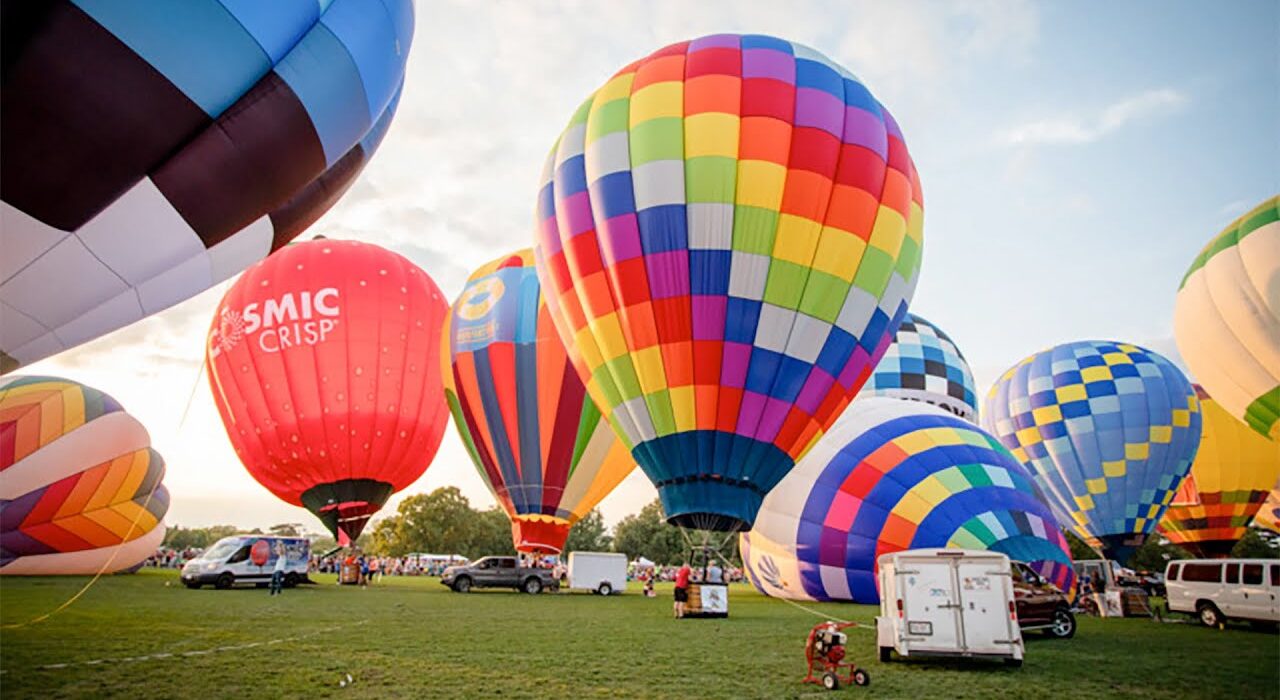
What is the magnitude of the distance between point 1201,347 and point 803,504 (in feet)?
26.9

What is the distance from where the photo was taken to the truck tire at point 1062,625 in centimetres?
931

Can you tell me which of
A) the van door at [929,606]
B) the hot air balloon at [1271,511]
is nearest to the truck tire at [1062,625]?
the van door at [929,606]

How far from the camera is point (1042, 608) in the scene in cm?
922

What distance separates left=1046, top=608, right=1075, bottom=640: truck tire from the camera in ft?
30.6

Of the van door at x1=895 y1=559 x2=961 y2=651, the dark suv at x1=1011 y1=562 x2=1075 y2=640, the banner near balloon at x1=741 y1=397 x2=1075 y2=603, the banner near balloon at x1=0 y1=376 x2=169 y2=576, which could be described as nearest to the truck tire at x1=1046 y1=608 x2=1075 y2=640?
the dark suv at x1=1011 y1=562 x2=1075 y2=640

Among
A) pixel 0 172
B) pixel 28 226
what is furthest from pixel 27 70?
pixel 28 226

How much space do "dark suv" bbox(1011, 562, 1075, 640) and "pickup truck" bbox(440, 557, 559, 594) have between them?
39.3 feet

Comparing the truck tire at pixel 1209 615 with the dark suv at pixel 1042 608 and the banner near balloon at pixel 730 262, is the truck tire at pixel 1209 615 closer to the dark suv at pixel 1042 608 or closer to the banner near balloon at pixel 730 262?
the dark suv at pixel 1042 608

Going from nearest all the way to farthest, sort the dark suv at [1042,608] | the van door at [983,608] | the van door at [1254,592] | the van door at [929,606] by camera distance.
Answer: the van door at [983,608]
the van door at [929,606]
the dark suv at [1042,608]
the van door at [1254,592]

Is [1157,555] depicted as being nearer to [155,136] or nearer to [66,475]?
[66,475]

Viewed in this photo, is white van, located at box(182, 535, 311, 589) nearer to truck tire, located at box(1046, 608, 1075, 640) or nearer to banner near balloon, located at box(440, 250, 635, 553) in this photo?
banner near balloon, located at box(440, 250, 635, 553)

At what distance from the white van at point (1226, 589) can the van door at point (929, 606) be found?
6.90 m

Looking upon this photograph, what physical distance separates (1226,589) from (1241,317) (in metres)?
4.68

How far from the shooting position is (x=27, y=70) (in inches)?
155
